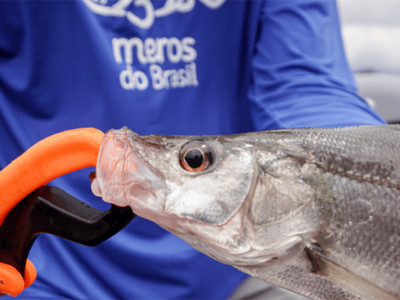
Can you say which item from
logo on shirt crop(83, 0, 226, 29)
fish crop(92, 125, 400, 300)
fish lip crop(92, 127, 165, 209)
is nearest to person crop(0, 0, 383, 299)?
logo on shirt crop(83, 0, 226, 29)

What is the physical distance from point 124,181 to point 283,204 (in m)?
0.20

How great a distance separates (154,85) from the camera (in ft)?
3.65

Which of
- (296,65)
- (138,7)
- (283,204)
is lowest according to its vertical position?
(296,65)

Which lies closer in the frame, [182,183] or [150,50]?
[182,183]

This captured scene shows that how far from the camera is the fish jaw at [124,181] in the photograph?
1.81ft

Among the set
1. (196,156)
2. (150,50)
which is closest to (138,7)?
(150,50)

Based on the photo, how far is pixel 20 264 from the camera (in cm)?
61

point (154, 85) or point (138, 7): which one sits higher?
point (138, 7)

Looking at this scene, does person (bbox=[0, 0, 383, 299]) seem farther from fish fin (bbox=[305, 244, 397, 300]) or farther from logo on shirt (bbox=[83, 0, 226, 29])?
fish fin (bbox=[305, 244, 397, 300])

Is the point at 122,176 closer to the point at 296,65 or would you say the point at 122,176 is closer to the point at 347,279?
the point at 347,279

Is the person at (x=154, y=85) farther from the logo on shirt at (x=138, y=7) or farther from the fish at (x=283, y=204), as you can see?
the fish at (x=283, y=204)

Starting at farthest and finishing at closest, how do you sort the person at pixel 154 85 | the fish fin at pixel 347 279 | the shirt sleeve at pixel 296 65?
the shirt sleeve at pixel 296 65, the person at pixel 154 85, the fish fin at pixel 347 279

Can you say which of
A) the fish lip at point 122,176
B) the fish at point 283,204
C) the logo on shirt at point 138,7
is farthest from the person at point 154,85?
the fish lip at point 122,176

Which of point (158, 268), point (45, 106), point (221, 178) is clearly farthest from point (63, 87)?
point (221, 178)
